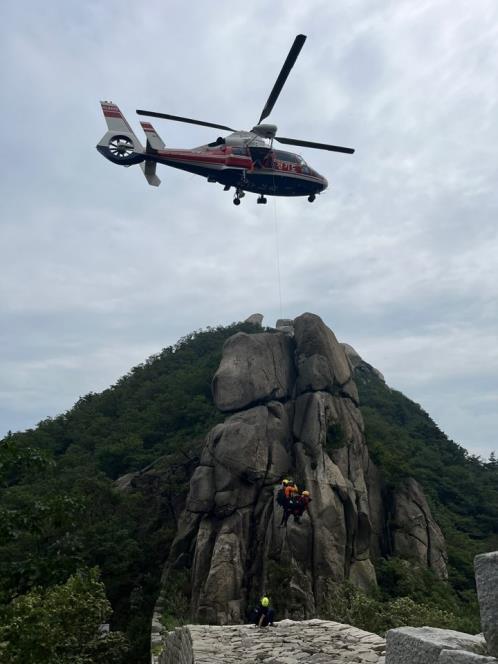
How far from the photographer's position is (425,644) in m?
4.36

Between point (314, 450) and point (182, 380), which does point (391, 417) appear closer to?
point (182, 380)

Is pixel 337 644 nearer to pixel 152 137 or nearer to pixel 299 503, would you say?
pixel 299 503

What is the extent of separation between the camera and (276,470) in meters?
25.6

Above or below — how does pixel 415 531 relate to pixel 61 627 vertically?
above

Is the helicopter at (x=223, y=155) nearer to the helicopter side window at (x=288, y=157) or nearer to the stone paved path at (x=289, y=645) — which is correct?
the helicopter side window at (x=288, y=157)

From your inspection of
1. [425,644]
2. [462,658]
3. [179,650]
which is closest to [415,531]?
[179,650]

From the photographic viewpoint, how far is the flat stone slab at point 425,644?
167 inches

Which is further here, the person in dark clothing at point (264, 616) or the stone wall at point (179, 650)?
the person in dark clothing at point (264, 616)

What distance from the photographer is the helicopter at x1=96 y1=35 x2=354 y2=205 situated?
2342 cm

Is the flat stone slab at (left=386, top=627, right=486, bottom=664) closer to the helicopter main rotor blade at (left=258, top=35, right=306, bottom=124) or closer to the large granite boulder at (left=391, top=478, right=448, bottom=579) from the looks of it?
the helicopter main rotor blade at (left=258, top=35, right=306, bottom=124)

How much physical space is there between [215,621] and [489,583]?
19598 millimetres

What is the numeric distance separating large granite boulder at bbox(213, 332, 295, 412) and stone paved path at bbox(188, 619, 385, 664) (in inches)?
592

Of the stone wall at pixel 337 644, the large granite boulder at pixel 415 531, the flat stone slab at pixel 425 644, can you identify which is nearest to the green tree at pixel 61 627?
the stone wall at pixel 337 644

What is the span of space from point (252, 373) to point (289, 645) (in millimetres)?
17829
